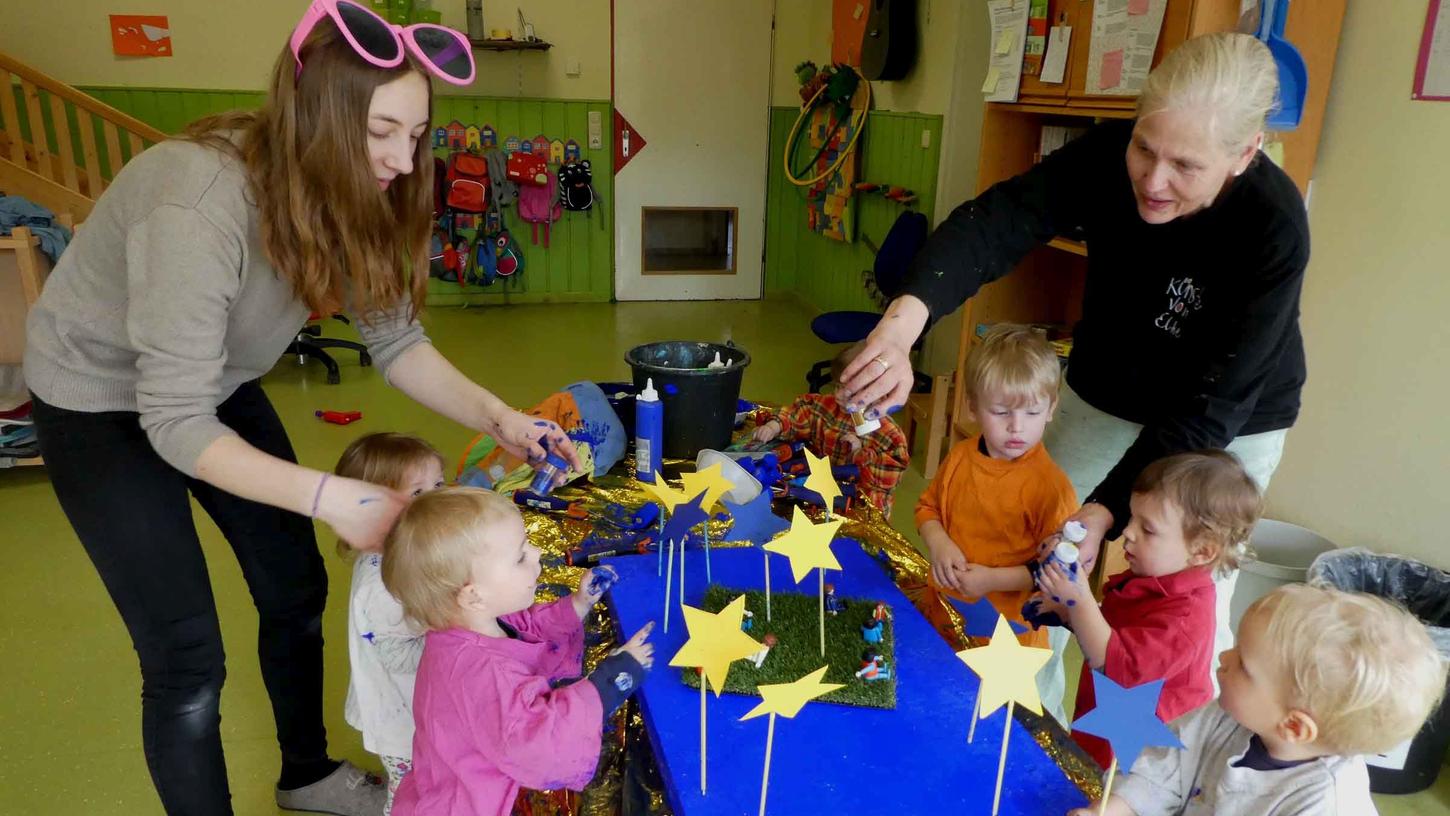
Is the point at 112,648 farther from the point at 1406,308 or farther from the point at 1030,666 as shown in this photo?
the point at 1406,308

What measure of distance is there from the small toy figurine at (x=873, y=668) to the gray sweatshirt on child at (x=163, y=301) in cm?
94

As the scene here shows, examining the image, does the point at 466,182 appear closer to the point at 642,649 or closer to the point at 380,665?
the point at 380,665

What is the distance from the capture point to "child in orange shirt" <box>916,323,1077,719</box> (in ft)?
5.52

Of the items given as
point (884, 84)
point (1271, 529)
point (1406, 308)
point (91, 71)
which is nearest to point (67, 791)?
point (1271, 529)

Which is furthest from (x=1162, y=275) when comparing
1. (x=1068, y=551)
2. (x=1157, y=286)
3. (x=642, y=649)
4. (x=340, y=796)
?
(x=340, y=796)

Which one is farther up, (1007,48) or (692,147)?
(1007,48)

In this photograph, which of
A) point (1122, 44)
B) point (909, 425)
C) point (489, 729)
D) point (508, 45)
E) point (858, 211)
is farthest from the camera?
point (508, 45)

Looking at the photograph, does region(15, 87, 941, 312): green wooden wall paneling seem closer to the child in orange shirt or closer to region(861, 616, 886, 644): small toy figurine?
the child in orange shirt

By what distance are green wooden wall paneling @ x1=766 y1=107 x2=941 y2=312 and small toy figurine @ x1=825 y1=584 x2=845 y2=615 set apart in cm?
317

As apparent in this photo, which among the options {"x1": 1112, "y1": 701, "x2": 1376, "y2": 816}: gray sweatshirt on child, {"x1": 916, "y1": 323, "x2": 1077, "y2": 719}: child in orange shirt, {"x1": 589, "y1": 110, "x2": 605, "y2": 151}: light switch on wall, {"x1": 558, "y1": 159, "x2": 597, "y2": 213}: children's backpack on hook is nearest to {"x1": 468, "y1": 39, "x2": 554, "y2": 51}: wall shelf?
{"x1": 589, "y1": 110, "x2": 605, "y2": 151}: light switch on wall

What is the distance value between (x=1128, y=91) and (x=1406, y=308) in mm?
886

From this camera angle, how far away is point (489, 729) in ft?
3.93

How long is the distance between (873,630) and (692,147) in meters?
5.32

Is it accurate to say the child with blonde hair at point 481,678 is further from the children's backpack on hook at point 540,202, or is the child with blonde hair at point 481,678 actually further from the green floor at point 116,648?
the children's backpack on hook at point 540,202
